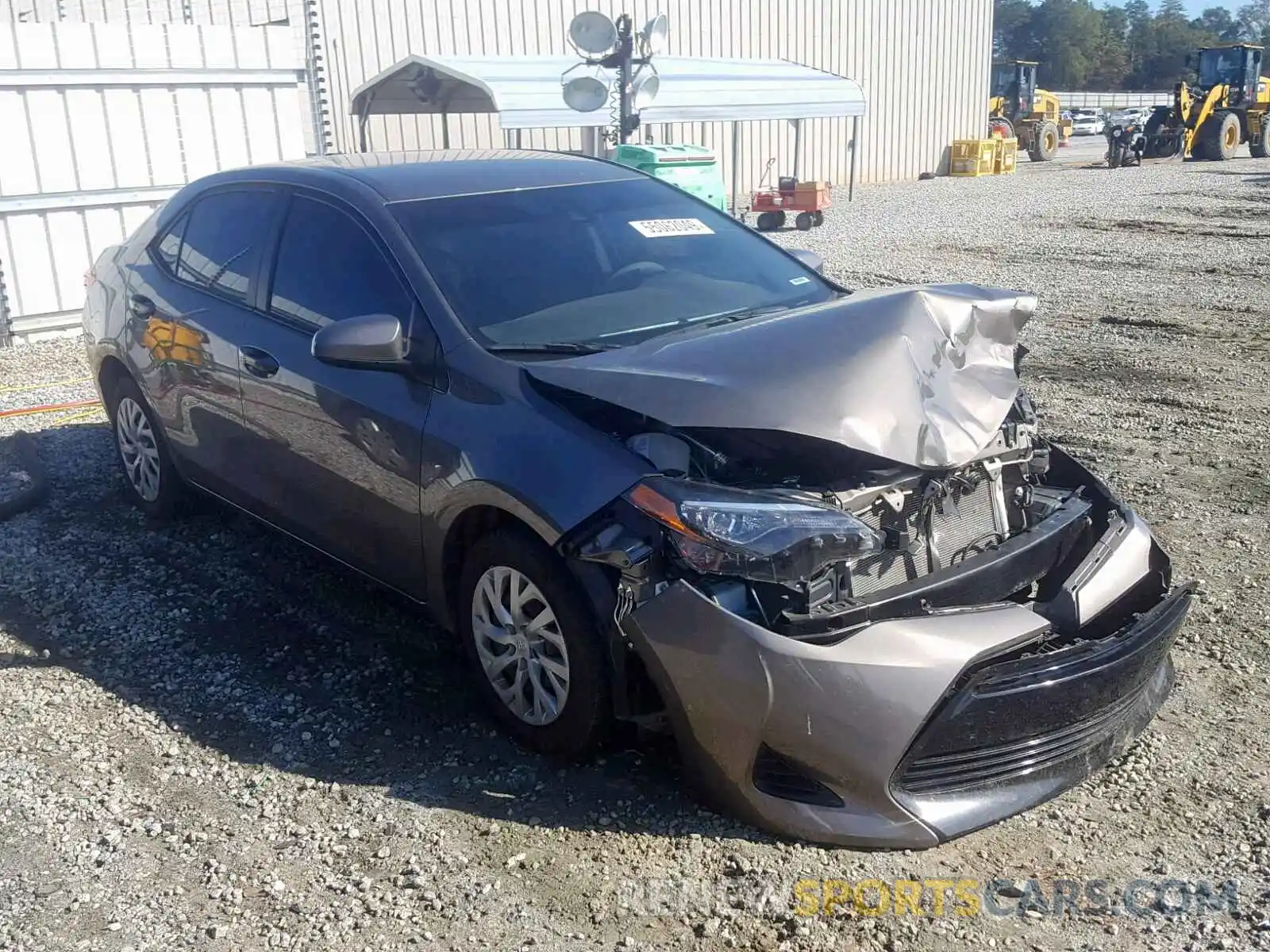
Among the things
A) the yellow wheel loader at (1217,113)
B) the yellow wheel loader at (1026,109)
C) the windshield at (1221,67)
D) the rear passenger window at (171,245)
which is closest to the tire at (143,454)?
the rear passenger window at (171,245)

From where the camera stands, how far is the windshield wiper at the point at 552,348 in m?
3.66

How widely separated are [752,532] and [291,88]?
9.99 meters

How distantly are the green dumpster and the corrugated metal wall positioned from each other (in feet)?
13.0

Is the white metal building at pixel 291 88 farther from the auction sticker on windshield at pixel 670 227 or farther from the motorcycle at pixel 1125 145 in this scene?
the auction sticker on windshield at pixel 670 227

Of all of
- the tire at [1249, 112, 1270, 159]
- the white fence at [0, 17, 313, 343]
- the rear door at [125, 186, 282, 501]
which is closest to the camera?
the rear door at [125, 186, 282, 501]

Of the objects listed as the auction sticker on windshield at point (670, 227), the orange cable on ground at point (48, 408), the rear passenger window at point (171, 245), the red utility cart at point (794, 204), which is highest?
the auction sticker on windshield at point (670, 227)

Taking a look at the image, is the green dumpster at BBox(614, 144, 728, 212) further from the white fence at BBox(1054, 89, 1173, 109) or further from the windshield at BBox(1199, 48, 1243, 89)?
the white fence at BBox(1054, 89, 1173, 109)

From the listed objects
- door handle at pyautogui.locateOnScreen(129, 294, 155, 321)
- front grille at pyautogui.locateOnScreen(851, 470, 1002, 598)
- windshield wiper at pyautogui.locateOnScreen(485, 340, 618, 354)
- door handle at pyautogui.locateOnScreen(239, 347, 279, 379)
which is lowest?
front grille at pyautogui.locateOnScreen(851, 470, 1002, 598)

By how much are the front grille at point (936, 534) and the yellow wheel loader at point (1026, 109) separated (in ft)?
108

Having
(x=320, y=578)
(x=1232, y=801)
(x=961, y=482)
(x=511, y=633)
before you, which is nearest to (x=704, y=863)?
(x=511, y=633)

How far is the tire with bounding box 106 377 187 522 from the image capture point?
18.0ft

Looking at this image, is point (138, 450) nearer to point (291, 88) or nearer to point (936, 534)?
point (936, 534)

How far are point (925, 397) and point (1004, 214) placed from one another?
56.2 feet

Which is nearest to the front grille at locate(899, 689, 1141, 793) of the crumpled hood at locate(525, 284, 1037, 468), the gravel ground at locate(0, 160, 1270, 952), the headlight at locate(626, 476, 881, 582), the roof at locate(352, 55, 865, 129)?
the gravel ground at locate(0, 160, 1270, 952)
